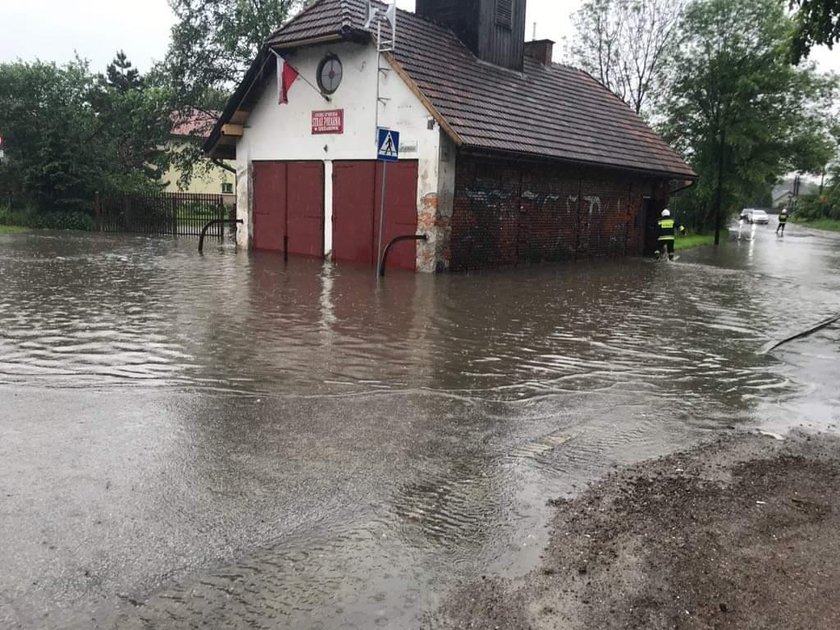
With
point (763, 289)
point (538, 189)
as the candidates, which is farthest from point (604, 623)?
point (538, 189)

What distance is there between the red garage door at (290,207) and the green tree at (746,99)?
24.0 metres

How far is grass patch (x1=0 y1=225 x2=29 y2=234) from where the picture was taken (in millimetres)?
26016

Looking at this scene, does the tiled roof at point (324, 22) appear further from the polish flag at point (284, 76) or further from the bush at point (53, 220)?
the bush at point (53, 220)

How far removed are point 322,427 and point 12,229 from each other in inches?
1045

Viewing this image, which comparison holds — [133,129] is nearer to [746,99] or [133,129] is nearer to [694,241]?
[694,241]

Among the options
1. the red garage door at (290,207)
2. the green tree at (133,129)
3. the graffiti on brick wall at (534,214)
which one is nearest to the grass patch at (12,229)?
the green tree at (133,129)

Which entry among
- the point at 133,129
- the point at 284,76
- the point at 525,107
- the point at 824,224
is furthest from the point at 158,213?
the point at 824,224

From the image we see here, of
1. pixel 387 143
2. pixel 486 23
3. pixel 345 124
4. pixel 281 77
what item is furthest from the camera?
pixel 486 23

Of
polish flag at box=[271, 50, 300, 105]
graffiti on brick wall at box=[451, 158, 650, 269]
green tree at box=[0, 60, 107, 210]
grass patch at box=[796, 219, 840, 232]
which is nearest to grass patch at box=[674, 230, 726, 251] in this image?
graffiti on brick wall at box=[451, 158, 650, 269]

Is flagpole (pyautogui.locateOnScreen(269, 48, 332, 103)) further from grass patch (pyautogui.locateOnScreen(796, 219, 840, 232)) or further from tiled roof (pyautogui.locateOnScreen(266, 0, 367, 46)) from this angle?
grass patch (pyautogui.locateOnScreen(796, 219, 840, 232))

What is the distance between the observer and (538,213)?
18281 millimetres

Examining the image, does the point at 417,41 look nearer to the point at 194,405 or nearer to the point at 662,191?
the point at 662,191

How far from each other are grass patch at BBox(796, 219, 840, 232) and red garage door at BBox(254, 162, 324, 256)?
52392mm

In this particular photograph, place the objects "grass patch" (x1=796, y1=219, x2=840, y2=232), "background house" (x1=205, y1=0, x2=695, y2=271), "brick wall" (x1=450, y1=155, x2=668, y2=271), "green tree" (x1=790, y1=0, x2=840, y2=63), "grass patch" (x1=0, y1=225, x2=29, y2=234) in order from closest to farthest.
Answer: "green tree" (x1=790, y1=0, x2=840, y2=63) → "background house" (x1=205, y1=0, x2=695, y2=271) → "brick wall" (x1=450, y1=155, x2=668, y2=271) → "grass patch" (x1=0, y1=225, x2=29, y2=234) → "grass patch" (x1=796, y1=219, x2=840, y2=232)
